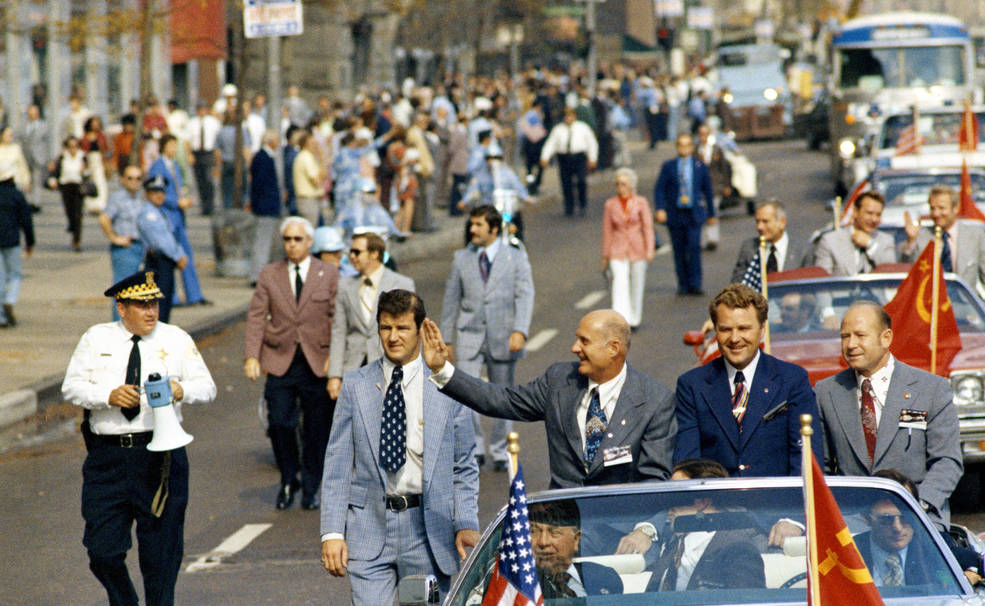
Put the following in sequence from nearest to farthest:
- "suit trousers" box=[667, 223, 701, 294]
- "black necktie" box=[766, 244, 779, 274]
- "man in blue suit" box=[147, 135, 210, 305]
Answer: "black necktie" box=[766, 244, 779, 274] < "man in blue suit" box=[147, 135, 210, 305] < "suit trousers" box=[667, 223, 701, 294]

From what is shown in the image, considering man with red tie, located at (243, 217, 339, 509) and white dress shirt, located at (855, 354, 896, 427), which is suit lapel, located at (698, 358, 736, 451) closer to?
white dress shirt, located at (855, 354, 896, 427)

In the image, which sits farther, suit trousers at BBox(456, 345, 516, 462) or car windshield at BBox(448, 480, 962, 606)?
suit trousers at BBox(456, 345, 516, 462)

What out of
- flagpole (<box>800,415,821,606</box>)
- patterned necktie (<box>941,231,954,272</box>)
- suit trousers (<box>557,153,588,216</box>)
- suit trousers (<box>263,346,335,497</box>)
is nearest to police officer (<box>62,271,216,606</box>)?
suit trousers (<box>263,346,335,497</box>)

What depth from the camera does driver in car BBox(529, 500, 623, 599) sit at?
204 inches

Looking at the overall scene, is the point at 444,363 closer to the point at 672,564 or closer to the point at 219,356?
the point at 672,564

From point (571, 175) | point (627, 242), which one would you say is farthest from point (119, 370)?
point (571, 175)

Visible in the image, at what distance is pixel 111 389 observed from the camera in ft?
24.8

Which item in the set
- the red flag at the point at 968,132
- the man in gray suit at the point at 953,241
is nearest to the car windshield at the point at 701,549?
the man in gray suit at the point at 953,241

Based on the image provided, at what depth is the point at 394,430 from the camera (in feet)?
21.5

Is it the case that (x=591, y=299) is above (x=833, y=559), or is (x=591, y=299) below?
below

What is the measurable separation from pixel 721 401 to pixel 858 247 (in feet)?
19.8

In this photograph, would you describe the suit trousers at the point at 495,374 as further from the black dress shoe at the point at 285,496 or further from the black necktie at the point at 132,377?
the black necktie at the point at 132,377

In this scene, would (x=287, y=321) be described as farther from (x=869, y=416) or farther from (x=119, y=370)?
(x=869, y=416)

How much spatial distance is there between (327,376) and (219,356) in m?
6.73
